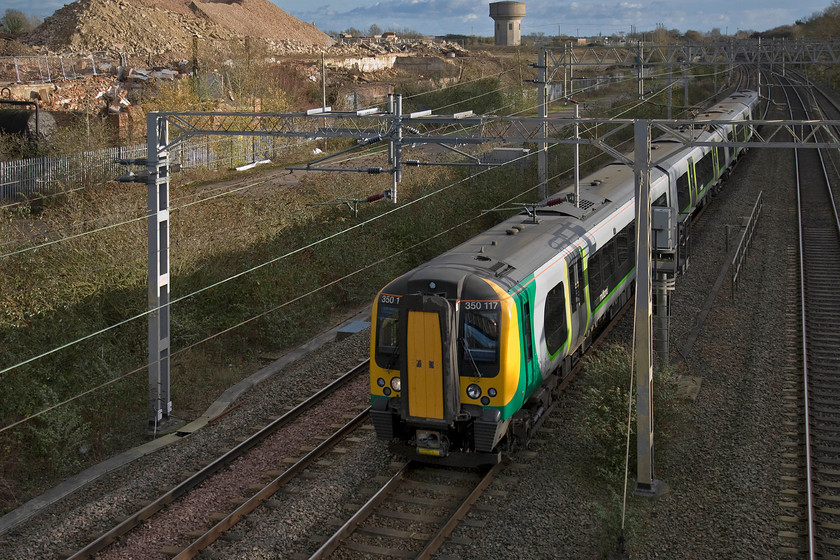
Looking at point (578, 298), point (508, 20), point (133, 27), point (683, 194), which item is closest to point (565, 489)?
point (578, 298)

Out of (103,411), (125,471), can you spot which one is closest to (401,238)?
(103,411)

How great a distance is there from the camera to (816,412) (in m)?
13.5

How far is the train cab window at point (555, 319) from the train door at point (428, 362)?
2068mm

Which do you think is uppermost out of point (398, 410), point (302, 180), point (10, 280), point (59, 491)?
point (302, 180)

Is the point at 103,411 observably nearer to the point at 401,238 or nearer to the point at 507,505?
the point at 507,505

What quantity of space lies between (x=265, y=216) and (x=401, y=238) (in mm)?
4105

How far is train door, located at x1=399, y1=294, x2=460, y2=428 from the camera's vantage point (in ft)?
35.0

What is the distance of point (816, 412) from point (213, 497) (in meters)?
9.10

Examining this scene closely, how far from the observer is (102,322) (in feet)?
55.1

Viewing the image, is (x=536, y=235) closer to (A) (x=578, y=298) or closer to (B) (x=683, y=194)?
(A) (x=578, y=298)

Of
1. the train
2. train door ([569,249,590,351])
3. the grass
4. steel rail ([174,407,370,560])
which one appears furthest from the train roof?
the grass

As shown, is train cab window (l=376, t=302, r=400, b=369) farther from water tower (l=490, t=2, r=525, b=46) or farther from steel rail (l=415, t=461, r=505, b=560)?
water tower (l=490, t=2, r=525, b=46)

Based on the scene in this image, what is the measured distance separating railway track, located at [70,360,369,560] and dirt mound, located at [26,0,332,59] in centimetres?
4412

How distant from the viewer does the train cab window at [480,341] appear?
10.8 metres
